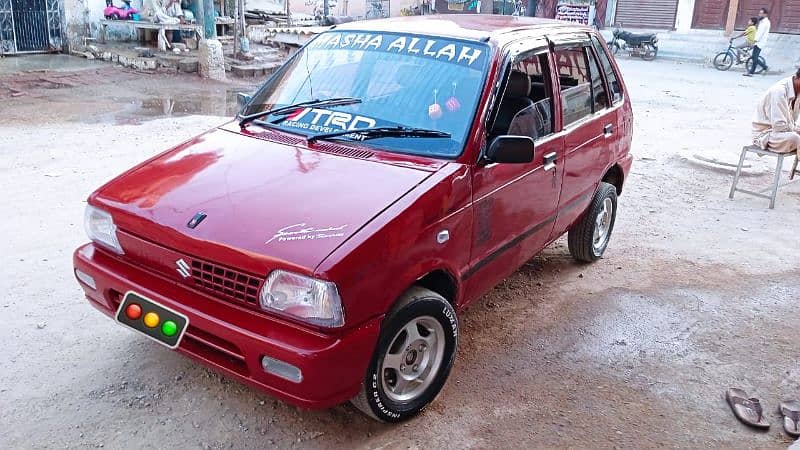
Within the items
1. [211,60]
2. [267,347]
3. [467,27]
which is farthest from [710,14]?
[267,347]

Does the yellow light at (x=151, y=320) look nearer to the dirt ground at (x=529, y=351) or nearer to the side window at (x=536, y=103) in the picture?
the dirt ground at (x=529, y=351)

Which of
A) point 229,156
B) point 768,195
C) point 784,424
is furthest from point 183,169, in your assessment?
point 768,195

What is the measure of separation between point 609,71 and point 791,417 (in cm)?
262

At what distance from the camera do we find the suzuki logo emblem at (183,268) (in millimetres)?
2684

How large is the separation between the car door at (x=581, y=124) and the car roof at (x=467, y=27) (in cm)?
21

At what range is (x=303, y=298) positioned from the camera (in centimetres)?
248

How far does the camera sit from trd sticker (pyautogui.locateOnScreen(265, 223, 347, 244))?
256 cm

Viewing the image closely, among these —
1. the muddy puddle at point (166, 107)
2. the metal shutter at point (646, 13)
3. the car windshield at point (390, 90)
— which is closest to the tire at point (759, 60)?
the metal shutter at point (646, 13)

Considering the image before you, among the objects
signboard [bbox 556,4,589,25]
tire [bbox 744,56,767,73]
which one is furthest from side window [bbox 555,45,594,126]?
signboard [bbox 556,4,589,25]

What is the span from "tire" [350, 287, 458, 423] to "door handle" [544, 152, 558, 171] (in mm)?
1207

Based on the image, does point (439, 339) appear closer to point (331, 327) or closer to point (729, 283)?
point (331, 327)

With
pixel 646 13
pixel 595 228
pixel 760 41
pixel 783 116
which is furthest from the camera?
pixel 646 13

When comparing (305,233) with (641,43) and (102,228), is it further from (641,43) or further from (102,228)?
(641,43)

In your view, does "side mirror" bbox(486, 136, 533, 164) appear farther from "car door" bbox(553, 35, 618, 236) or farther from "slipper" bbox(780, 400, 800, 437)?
"slipper" bbox(780, 400, 800, 437)
